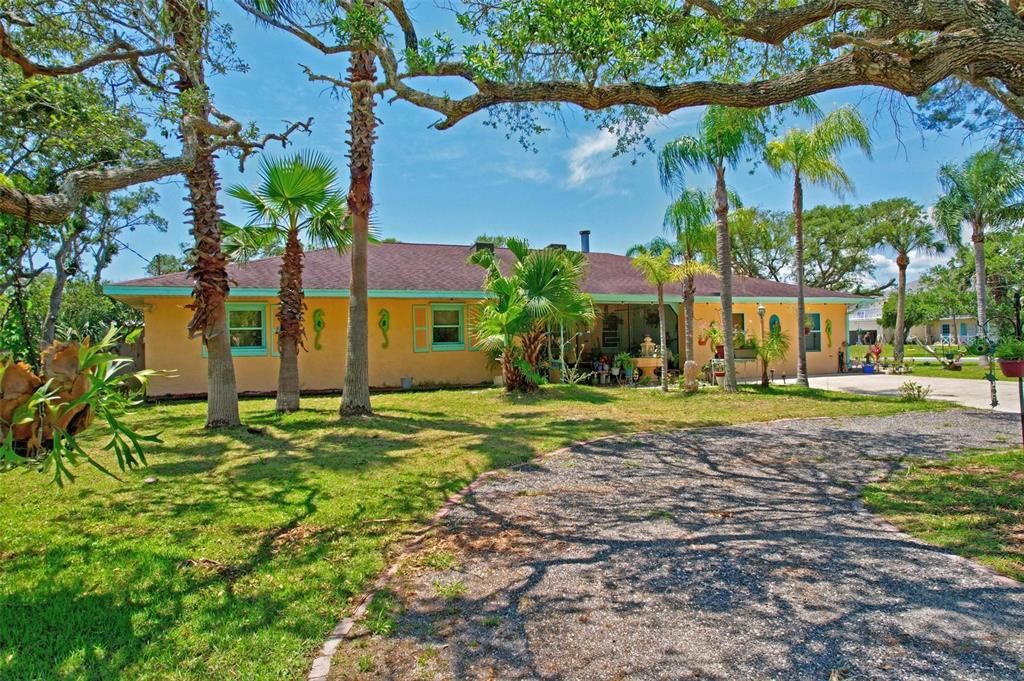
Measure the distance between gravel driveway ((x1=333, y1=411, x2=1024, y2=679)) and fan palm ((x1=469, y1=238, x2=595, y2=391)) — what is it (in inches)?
268

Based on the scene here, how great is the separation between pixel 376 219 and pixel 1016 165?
59.8 feet

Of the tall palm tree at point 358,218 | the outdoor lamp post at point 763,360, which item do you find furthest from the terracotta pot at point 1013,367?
the tall palm tree at point 358,218

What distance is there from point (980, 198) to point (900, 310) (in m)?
8.34

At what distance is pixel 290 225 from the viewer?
35.5 feet

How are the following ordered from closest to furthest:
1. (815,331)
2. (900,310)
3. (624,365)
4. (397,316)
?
(397,316) → (624,365) → (815,331) → (900,310)

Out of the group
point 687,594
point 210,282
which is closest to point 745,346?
point 210,282

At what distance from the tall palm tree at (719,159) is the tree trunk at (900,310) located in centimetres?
1236

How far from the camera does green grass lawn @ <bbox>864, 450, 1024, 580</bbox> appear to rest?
4.08 meters

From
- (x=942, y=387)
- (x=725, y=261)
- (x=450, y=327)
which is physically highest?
(x=725, y=261)

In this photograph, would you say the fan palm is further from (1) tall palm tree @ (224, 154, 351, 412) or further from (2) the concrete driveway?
(2) the concrete driveway

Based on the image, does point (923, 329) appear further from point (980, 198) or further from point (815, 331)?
point (815, 331)

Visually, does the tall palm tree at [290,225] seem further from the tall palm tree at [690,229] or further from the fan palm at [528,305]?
the tall palm tree at [690,229]

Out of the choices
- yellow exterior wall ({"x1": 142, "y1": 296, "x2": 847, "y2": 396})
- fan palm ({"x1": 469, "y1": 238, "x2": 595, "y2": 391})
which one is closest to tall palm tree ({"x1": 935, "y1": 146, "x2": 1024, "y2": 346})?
yellow exterior wall ({"x1": 142, "y1": 296, "x2": 847, "y2": 396})

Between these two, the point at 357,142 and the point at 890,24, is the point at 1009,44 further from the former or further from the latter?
the point at 357,142
